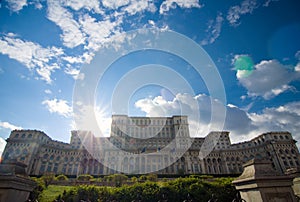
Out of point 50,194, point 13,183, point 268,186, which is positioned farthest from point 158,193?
point 50,194

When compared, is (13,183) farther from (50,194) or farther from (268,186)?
(50,194)

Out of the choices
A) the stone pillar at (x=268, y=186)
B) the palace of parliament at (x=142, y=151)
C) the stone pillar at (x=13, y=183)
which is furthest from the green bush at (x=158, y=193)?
the palace of parliament at (x=142, y=151)

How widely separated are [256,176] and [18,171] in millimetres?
8066

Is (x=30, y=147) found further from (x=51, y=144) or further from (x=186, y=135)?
(x=186, y=135)

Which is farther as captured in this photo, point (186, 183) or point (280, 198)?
point (186, 183)

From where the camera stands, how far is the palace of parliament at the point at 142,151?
220 feet

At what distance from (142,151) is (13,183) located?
2825 inches

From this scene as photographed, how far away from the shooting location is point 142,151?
74125 millimetres

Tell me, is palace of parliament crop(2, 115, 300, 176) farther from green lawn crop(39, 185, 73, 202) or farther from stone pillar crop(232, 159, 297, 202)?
stone pillar crop(232, 159, 297, 202)

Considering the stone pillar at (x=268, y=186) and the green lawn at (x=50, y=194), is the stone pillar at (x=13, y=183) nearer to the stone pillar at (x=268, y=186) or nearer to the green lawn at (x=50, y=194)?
the stone pillar at (x=268, y=186)

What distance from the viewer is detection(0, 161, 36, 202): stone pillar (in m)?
5.06

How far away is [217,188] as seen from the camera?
15062 mm

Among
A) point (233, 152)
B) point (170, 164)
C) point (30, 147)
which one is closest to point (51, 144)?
point (30, 147)

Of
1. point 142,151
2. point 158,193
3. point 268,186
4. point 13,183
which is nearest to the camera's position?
point 268,186
